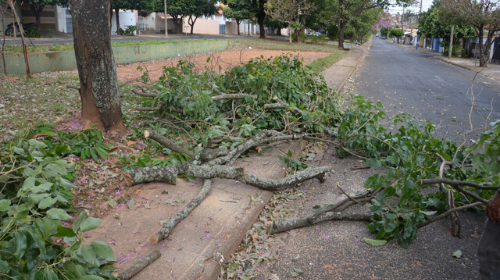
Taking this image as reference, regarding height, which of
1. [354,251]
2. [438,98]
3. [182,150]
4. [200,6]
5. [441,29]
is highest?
[200,6]

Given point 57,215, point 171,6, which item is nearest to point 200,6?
point 171,6

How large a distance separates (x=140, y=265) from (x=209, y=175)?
1.64m

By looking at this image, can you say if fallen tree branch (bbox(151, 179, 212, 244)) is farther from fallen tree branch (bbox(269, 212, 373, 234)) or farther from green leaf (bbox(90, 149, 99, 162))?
green leaf (bbox(90, 149, 99, 162))

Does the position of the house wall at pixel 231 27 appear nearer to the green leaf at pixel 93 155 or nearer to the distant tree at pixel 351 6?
the distant tree at pixel 351 6

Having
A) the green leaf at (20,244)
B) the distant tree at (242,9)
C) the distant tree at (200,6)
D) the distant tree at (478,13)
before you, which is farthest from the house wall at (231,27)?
the green leaf at (20,244)

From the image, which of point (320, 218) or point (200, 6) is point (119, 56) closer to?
point (320, 218)

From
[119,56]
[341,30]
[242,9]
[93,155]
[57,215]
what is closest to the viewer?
[57,215]

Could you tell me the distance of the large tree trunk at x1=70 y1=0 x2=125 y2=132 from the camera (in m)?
5.02

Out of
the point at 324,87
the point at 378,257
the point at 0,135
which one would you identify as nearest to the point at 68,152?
the point at 0,135

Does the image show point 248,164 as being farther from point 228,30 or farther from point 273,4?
point 228,30

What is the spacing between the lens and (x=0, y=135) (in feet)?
16.9

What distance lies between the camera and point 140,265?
2812mm

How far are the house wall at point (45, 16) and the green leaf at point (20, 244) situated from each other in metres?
38.5

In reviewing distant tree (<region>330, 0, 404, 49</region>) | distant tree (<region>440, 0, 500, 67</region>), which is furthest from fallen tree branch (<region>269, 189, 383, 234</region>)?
distant tree (<region>330, 0, 404, 49</region>)
